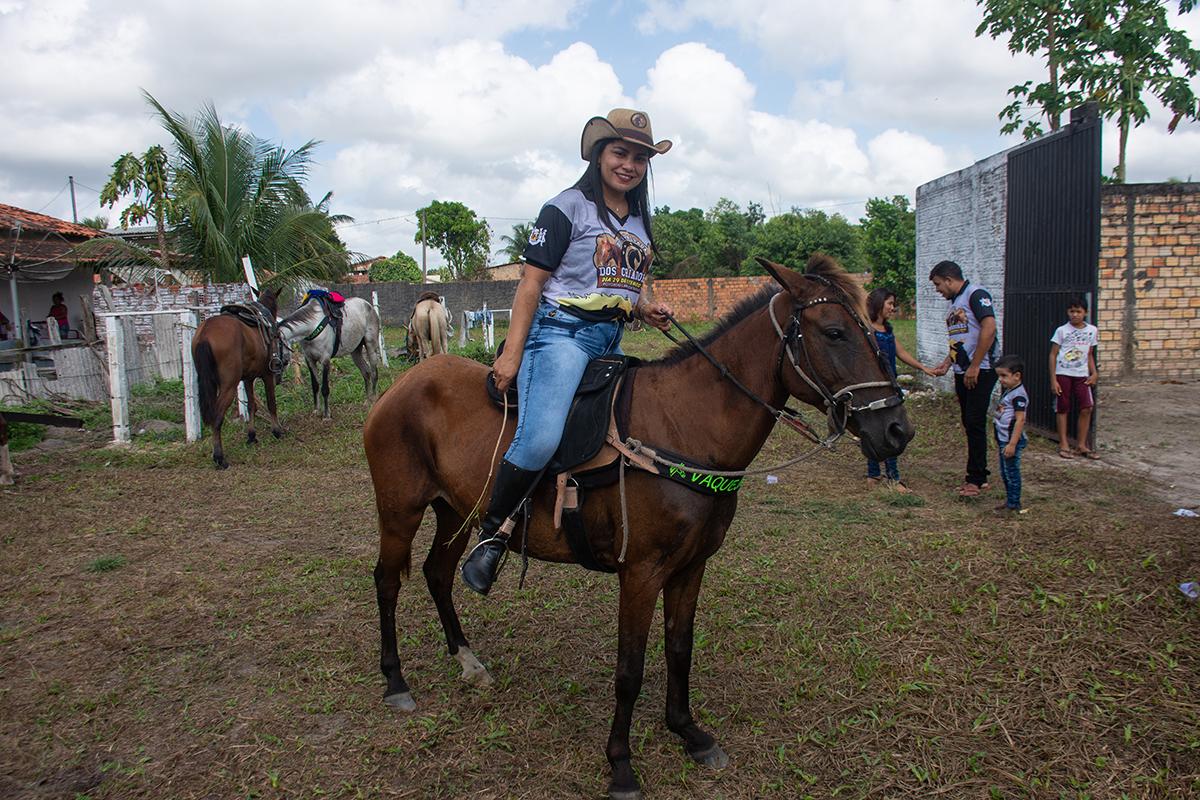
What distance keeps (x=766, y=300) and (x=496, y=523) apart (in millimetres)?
1500

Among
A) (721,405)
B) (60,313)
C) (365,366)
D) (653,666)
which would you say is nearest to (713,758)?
(653,666)

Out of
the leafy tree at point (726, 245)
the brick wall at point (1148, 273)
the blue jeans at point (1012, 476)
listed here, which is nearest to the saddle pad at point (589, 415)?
the blue jeans at point (1012, 476)

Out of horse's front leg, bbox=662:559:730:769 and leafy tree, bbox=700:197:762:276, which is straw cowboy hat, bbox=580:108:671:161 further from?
leafy tree, bbox=700:197:762:276

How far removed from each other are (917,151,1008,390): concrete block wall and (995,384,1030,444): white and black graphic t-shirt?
3572 millimetres

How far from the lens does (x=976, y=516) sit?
597 centimetres

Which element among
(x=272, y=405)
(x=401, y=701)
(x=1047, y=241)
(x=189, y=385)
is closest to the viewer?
(x=401, y=701)

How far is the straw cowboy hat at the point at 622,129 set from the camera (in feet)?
10.2

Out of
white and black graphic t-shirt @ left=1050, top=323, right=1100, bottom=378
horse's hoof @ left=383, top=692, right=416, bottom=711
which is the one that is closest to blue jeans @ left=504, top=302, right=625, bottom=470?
horse's hoof @ left=383, top=692, right=416, bottom=711

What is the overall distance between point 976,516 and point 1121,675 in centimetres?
257

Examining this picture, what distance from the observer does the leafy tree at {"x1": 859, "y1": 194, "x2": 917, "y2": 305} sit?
2625 cm

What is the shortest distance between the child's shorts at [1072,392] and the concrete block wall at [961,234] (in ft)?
5.22

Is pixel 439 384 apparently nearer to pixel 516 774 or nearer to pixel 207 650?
pixel 516 774

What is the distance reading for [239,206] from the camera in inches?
547

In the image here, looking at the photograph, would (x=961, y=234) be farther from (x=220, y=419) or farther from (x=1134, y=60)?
(x=220, y=419)
